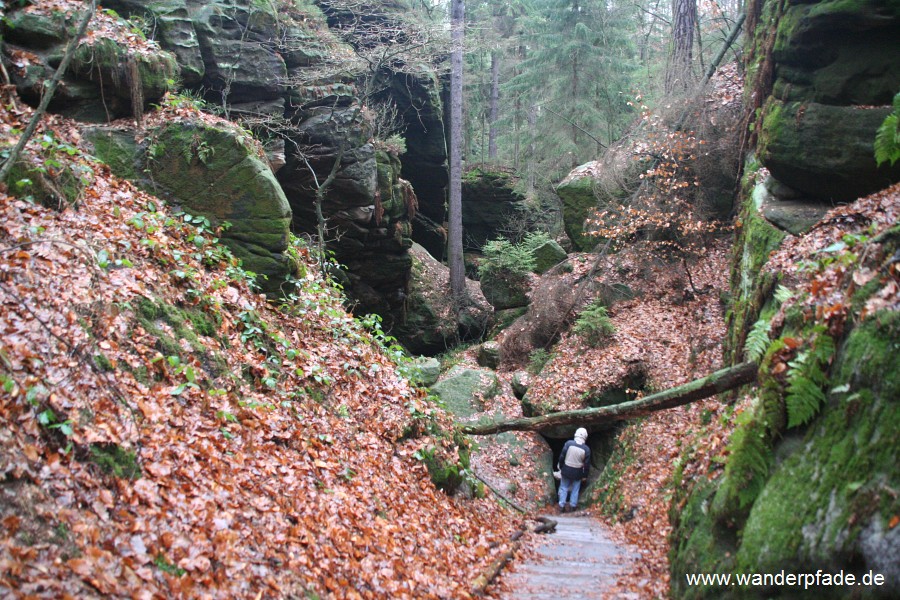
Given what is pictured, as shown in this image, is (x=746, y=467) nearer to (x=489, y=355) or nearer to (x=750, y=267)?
(x=750, y=267)

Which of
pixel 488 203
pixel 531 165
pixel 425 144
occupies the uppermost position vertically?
pixel 425 144

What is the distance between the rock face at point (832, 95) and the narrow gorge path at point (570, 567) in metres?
6.24

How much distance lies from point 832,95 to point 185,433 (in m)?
9.56

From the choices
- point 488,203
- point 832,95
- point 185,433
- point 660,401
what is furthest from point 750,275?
point 488,203

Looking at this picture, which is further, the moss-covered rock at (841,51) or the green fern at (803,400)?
the moss-covered rock at (841,51)

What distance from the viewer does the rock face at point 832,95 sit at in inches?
304

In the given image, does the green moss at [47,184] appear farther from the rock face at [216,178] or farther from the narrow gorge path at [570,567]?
the narrow gorge path at [570,567]

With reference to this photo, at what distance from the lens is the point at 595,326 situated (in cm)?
1574

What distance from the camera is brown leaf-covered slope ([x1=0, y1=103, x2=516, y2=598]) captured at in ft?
12.2

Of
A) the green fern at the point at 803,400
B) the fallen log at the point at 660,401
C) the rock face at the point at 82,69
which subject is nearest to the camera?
the green fern at the point at 803,400

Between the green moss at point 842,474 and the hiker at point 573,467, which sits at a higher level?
the green moss at point 842,474

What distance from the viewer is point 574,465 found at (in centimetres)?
1230

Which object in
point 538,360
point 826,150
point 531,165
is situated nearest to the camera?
point 826,150

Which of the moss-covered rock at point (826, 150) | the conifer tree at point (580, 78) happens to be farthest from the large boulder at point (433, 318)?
the moss-covered rock at point (826, 150)
